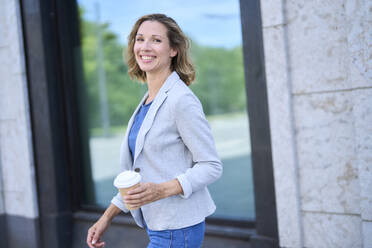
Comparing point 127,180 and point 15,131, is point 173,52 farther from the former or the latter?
point 15,131

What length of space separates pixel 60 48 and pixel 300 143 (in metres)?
3.23

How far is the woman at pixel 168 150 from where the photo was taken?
1.89 metres

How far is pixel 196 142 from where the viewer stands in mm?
1901

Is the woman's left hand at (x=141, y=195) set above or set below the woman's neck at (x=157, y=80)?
below

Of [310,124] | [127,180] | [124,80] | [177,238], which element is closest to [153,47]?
[127,180]

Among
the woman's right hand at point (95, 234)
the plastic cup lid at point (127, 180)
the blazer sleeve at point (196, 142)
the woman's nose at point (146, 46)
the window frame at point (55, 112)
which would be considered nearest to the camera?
the plastic cup lid at point (127, 180)

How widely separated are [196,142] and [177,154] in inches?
5.5

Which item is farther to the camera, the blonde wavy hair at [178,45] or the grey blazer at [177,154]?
the blonde wavy hair at [178,45]

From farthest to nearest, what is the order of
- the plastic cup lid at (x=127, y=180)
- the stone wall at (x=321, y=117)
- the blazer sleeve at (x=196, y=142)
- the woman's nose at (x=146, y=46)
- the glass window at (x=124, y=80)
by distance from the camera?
the glass window at (x=124, y=80) → the stone wall at (x=321, y=117) → the woman's nose at (x=146, y=46) → the blazer sleeve at (x=196, y=142) → the plastic cup lid at (x=127, y=180)

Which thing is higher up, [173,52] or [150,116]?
[173,52]

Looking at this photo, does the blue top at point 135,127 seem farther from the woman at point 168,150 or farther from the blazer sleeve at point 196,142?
the blazer sleeve at point 196,142

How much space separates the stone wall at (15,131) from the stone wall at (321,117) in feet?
10.1

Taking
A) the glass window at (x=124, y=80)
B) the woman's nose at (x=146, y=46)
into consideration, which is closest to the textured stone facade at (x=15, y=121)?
the glass window at (x=124, y=80)

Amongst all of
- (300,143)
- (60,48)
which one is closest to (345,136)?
(300,143)
